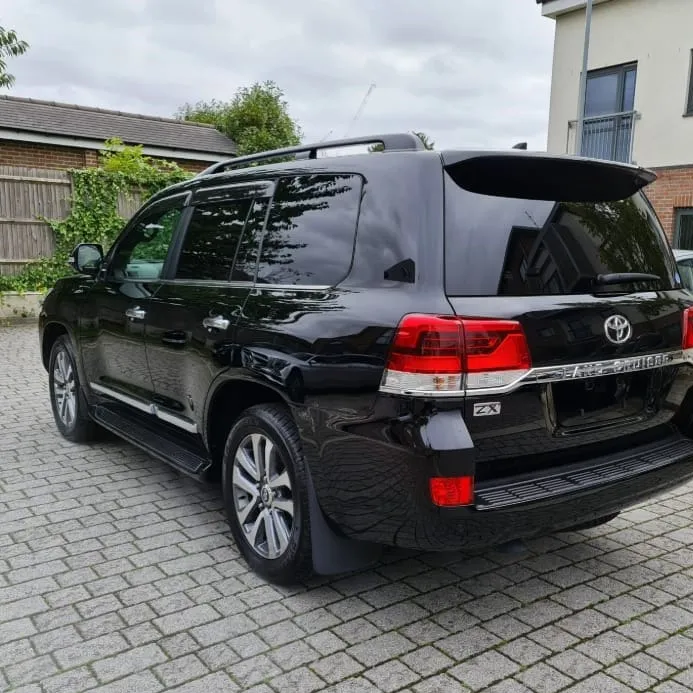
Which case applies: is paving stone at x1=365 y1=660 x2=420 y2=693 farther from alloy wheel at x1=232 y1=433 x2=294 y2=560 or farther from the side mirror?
the side mirror

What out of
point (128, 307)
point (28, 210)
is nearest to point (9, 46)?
point (28, 210)

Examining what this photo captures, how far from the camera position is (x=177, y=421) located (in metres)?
3.93

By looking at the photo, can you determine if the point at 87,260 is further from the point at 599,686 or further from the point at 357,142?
the point at 599,686

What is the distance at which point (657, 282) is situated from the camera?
3.21 meters

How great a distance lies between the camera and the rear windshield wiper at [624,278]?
2.91 metres

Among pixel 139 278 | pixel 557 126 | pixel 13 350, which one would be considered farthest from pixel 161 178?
pixel 139 278

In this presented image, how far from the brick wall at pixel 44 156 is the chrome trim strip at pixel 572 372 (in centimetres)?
1564

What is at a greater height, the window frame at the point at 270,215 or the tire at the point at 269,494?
the window frame at the point at 270,215

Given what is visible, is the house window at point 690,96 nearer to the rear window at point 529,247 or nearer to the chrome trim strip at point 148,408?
the rear window at point 529,247

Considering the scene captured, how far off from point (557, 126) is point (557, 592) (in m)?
16.1

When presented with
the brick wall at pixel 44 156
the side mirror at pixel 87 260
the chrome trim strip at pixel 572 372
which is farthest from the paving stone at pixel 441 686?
the brick wall at pixel 44 156

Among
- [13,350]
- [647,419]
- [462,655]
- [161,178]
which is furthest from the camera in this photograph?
[161,178]

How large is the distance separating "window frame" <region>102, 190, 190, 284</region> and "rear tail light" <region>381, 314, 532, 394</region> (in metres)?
2.04

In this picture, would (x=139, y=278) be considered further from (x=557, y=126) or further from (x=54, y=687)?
(x=557, y=126)
